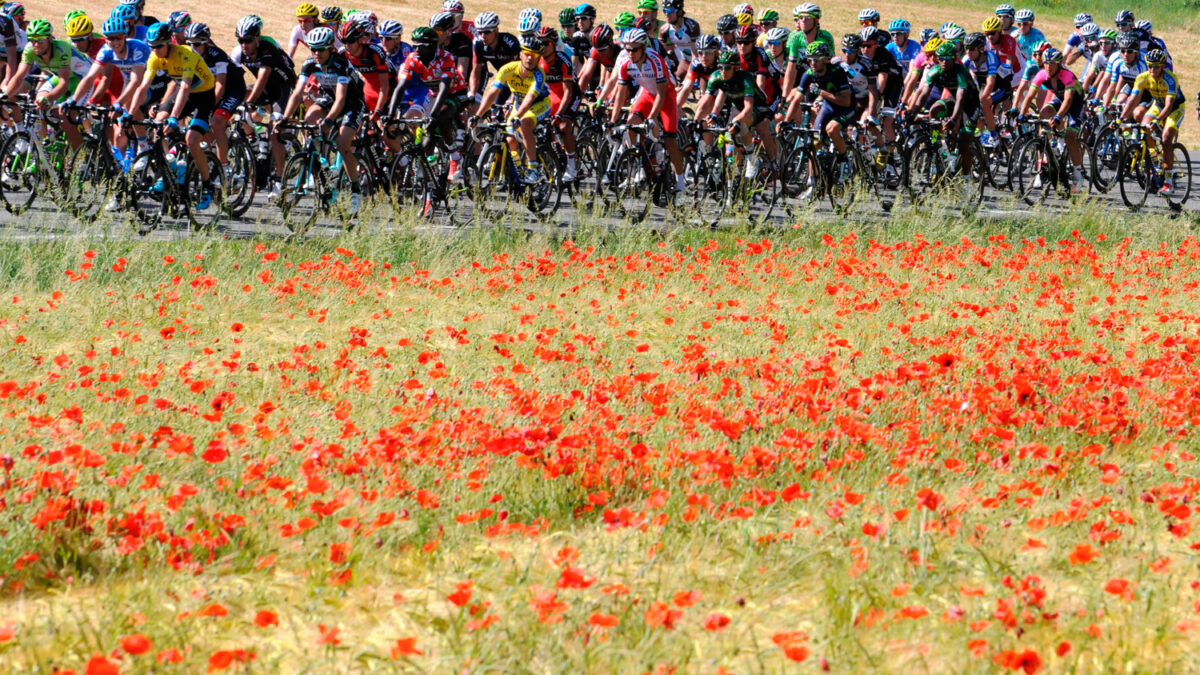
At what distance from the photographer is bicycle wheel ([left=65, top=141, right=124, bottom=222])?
1141 cm

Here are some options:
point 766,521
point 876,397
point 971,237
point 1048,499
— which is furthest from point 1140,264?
point 766,521

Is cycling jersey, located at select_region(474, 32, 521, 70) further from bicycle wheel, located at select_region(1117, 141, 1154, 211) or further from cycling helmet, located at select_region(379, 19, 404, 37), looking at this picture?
bicycle wheel, located at select_region(1117, 141, 1154, 211)

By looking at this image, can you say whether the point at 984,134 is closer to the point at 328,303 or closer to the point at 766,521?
the point at 328,303

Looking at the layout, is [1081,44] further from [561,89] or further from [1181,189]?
[561,89]

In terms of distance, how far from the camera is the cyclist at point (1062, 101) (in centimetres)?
1638

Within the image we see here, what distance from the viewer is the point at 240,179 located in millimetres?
12602

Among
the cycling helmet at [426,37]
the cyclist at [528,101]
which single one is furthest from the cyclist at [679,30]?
the cyclist at [528,101]

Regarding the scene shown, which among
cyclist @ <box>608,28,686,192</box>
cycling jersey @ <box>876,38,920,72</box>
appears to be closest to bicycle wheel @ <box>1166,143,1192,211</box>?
cycling jersey @ <box>876,38,920,72</box>

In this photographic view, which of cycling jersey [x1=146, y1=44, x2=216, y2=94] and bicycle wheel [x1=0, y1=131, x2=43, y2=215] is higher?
cycling jersey [x1=146, y1=44, x2=216, y2=94]

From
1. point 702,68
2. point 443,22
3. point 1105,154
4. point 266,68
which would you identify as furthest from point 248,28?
point 1105,154

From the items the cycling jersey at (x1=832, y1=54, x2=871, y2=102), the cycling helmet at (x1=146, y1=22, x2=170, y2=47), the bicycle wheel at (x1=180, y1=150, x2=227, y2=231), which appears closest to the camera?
the cycling helmet at (x1=146, y1=22, x2=170, y2=47)

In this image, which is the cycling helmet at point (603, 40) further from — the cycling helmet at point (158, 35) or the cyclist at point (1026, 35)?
the cyclist at point (1026, 35)

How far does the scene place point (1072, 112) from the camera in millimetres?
16672

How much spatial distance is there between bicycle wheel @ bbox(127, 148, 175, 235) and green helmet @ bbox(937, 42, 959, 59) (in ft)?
27.5
